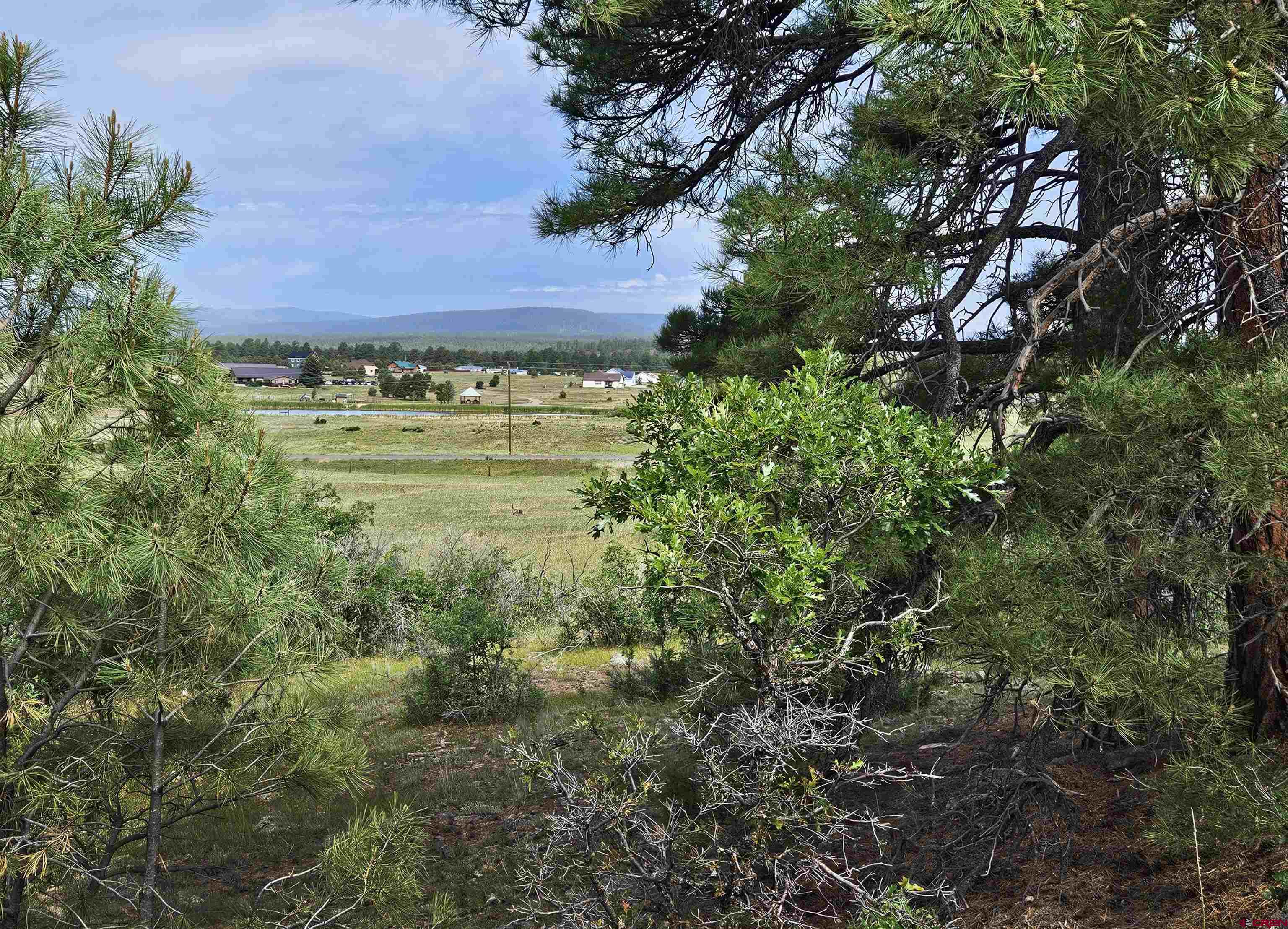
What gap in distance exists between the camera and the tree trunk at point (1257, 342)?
3.55 metres

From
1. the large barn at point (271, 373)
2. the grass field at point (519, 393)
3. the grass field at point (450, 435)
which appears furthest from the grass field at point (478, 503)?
the large barn at point (271, 373)

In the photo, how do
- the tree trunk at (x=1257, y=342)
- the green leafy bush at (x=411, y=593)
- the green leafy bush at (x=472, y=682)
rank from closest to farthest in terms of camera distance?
1. the tree trunk at (x=1257, y=342)
2. the green leafy bush at (x=472, y=682)
3. the green leafy bush at (x=411, y=593)

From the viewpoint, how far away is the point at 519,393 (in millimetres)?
82938

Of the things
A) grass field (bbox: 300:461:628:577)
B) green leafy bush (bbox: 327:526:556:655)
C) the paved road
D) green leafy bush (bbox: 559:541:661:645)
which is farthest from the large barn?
green leafy bush (bbox: 559:541:661:645)

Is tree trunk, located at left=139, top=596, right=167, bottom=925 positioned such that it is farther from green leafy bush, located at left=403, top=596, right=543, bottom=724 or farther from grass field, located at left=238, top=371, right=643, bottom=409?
grass field, located at left=238, top=371, right=643, bottom=409

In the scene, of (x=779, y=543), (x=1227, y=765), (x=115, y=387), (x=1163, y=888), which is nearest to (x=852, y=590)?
(x=779, y=543)

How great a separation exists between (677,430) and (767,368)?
1738 mm

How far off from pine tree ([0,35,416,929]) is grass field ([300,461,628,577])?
9815 millimetres

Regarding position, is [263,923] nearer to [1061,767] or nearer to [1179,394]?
[1179,394]

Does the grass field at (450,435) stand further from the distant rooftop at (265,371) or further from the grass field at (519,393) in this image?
the distant rooftop at (265,371)

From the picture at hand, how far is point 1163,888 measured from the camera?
11.8 ft

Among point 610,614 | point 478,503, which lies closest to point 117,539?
point 610,614

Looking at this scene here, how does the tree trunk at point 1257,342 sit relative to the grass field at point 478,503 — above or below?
above

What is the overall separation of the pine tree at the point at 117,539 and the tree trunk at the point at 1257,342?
140 inches
